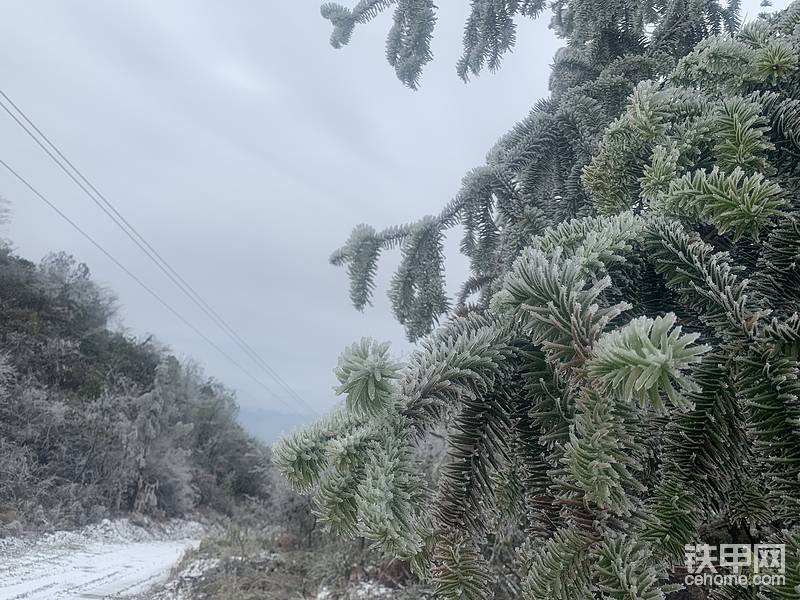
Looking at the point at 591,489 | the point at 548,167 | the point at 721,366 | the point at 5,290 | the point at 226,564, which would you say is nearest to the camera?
the point at 591,489

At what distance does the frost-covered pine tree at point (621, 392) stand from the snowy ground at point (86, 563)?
21.6ft

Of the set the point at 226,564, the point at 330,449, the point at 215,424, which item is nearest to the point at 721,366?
the point at 330,449

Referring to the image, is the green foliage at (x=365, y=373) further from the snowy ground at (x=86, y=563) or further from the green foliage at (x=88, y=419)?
the green foliage at (x=88, y=419)

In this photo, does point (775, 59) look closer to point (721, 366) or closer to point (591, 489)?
point (721, 366)

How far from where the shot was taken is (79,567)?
7.39 m

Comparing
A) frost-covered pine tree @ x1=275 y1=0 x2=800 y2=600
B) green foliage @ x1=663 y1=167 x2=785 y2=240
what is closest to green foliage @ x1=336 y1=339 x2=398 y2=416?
frost-covered pine tree @ x1=275 y1=0 x2=800 y2=600

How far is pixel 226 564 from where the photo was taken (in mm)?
6207

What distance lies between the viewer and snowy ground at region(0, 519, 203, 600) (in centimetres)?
596

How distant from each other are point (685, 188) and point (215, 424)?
66.6 feet

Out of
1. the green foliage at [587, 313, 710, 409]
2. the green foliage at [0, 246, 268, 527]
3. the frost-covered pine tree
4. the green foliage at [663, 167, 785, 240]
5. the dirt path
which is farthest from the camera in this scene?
the green foliage at [0, 246, 268, 527]

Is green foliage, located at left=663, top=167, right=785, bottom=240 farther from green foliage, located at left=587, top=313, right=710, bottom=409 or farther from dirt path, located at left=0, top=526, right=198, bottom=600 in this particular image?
dirt path, located at left=0, top=526, right=198, bottom=600

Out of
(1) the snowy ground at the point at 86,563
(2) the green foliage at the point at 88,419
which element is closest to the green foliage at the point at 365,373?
(1) the snowy ground at the point at 86,563

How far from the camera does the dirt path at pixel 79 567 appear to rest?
5.91 meters

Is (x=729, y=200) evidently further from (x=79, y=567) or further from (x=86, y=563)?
(x=86, y=563)
